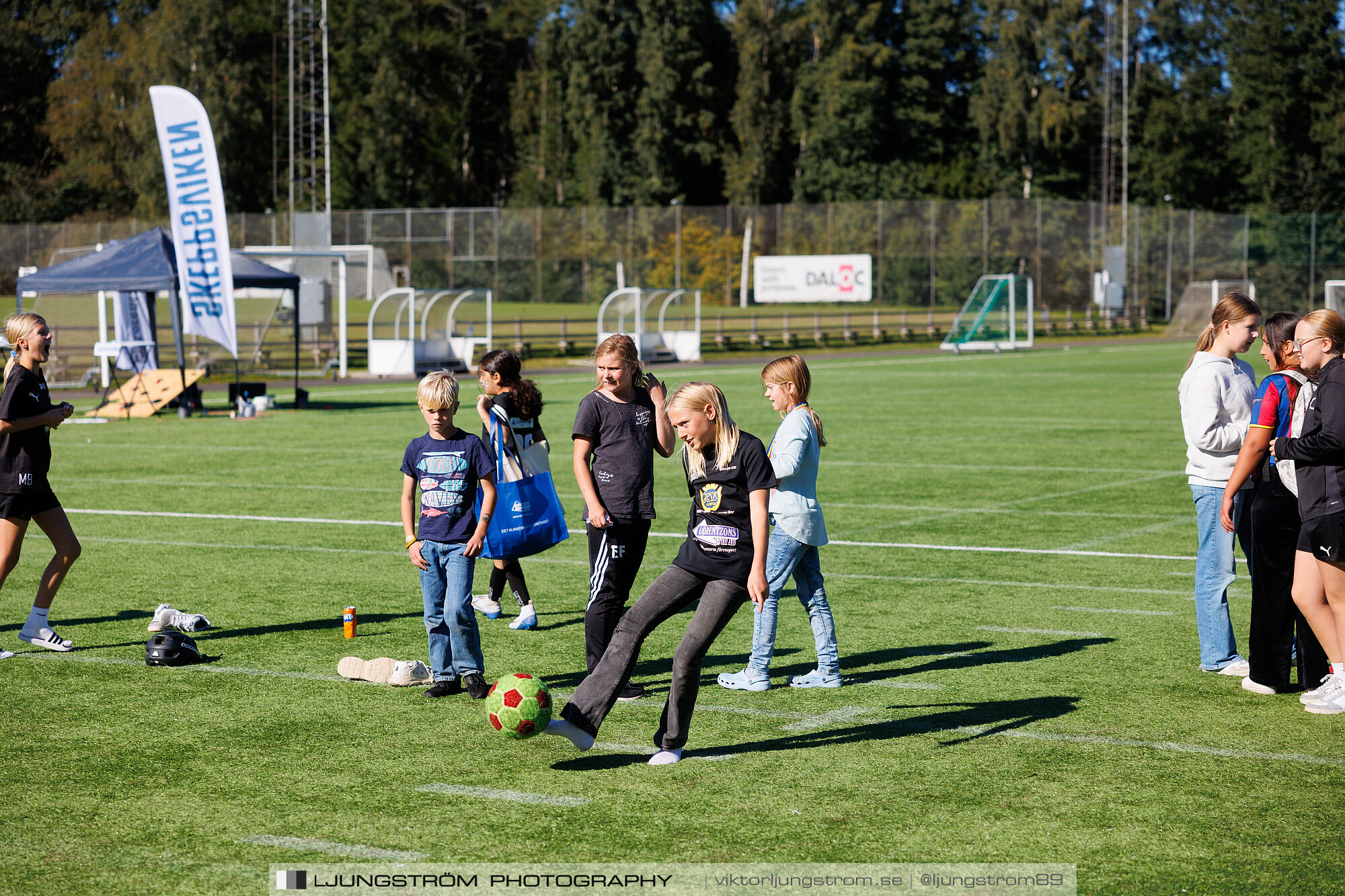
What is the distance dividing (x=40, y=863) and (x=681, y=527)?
27.8ft

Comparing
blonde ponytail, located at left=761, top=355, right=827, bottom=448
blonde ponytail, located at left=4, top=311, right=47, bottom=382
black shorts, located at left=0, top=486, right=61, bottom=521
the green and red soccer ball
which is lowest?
the green and red soccer ball

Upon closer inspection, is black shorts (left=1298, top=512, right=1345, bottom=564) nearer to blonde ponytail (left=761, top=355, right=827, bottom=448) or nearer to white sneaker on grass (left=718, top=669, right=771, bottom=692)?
blonde ponytail (left=761, top=355, right=827, bottom=448)

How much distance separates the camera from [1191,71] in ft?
301

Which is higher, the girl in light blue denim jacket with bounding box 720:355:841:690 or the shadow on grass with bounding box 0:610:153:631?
the girl in light blue denim jacket with bounding box 720:355:841:690

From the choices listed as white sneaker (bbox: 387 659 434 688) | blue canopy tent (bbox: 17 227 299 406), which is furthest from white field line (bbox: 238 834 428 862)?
blue canopy tent (bbox: 17 227 299 406)

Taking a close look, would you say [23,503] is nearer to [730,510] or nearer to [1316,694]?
[730,510]

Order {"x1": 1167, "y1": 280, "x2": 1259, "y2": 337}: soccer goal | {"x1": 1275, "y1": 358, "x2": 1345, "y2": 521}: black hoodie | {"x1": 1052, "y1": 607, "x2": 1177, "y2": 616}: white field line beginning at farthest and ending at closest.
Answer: {"x1": 1167, "y1": 280, "x2": 1259, "y2": 337}: soccer goal
{"x1": 1052, "y1": 607, "x2": 1177, "y2": 616}: white field line
{"x1": 1275, "y1": 358, "x2": 1345, "y2": 521}: black hoodie

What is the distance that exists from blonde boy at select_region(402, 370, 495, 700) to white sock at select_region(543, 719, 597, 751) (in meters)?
1.30

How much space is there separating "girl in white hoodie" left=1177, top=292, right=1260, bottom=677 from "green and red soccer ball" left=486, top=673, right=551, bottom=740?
3.57 m

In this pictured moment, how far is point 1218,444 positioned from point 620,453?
3.03m

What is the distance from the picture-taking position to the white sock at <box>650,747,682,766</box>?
606 centimetres

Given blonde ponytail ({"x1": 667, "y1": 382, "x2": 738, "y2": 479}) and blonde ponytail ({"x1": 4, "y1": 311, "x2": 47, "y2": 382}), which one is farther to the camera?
blonde ponytail ({"x1": 4, "y1": 311, "x2": 47, "y2": 382})

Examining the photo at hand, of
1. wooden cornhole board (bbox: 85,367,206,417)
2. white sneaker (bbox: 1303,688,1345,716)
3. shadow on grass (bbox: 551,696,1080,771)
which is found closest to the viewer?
shadow on grass (bbox: 551,696,1080,771)

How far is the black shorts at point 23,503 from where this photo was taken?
8031 mm
